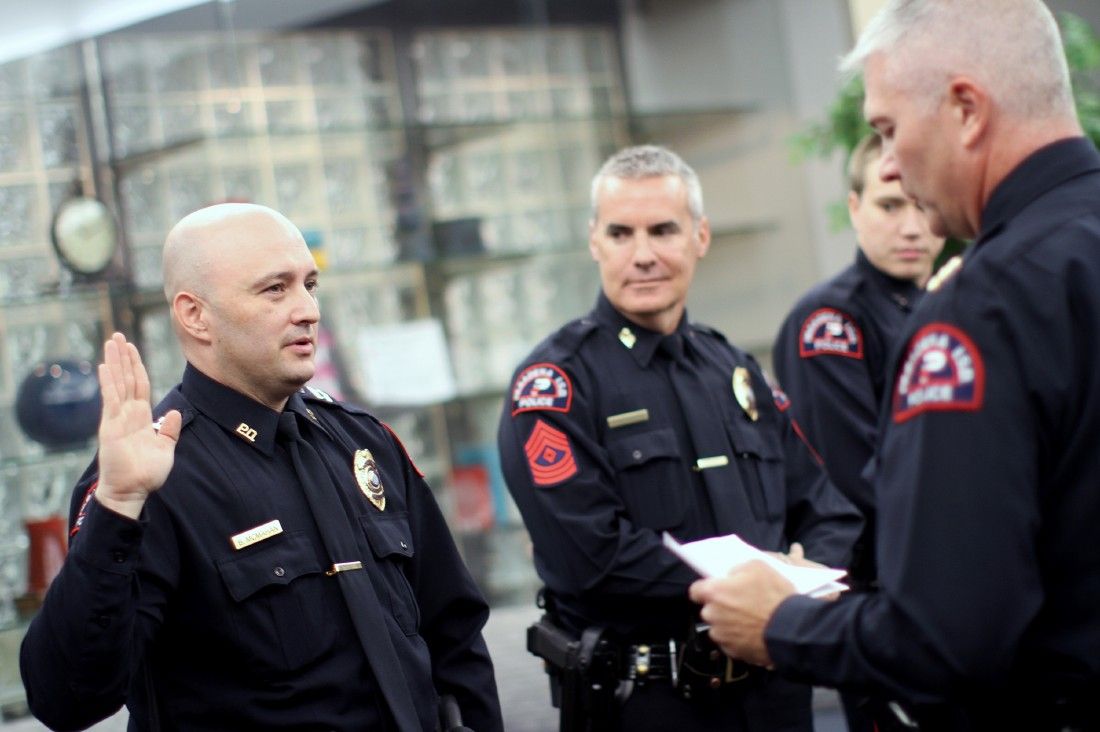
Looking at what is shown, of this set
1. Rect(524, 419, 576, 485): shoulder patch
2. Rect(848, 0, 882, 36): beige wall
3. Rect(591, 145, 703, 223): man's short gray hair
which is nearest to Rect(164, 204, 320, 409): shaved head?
Rect(524, 419, 576, 485): shoulder patch

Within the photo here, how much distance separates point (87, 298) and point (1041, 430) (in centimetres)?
448

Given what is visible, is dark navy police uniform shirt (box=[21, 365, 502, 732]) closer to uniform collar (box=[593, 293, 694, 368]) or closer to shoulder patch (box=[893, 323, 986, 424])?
uniform collar (box=[593, 293, 694, 368])

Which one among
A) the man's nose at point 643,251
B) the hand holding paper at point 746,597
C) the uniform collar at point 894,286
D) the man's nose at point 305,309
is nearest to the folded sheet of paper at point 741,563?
the hand holding paper at point 746,597

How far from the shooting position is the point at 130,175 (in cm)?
575

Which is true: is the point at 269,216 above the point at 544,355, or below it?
above

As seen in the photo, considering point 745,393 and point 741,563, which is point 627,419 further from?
point 741,563

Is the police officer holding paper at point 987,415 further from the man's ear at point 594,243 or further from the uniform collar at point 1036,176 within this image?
the man's ear at point 594,243

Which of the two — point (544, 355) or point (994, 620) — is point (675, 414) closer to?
point (544, 355)

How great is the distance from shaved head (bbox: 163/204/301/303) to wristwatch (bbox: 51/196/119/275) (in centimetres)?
324

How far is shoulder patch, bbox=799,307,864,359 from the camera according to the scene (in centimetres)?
354

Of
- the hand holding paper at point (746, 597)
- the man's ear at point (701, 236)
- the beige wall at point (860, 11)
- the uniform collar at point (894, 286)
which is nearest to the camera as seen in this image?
the hand holding paper at point (746, 597)

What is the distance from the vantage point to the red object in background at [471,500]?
6.32 metres

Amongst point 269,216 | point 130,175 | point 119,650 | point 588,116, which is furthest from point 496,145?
point 119,650

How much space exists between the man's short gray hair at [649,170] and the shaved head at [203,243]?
3.48 feet
